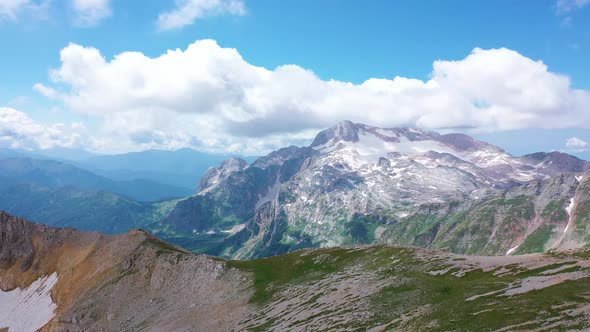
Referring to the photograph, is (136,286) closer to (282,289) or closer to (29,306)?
(282,289)

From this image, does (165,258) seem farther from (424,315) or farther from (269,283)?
(424,315)

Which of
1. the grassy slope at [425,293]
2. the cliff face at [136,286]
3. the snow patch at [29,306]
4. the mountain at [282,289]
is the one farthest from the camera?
the snow patch at [29,306]

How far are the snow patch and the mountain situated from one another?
548mm

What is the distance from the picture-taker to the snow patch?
149125mm

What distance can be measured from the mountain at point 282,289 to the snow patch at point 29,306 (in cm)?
55

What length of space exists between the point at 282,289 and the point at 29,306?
410 ft

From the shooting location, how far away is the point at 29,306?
536ft

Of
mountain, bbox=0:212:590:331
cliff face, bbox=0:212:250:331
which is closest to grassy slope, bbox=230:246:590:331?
mountain, bbox=0:212:590:331

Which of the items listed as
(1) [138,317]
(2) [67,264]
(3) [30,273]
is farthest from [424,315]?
(3) [30,273]

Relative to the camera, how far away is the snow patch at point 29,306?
489 ft

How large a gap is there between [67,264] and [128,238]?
122ft

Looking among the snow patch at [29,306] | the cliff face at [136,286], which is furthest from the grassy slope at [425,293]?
the snow patch at [29,306]

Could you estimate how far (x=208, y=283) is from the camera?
126 m

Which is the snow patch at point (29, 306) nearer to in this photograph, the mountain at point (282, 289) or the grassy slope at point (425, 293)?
the mountain at point (282, 289)
